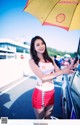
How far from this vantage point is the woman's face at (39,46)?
3196 mm

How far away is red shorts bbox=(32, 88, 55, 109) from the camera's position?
3.13m

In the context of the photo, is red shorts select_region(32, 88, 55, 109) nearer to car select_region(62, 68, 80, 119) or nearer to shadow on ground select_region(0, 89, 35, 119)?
shadow on ground select_region(0, 89, 35, 119)

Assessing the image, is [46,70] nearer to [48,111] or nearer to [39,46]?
[39,46]

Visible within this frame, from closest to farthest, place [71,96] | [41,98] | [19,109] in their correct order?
1. [71,96]
2. [41,98]
3. [19,109]

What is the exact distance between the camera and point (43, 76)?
10.4 ft

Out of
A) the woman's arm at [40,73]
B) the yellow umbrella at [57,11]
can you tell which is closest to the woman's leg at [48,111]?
the woman's arm at [40,73]

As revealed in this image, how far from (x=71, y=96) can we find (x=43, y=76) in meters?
0.53

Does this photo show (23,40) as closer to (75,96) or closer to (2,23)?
(2,23)

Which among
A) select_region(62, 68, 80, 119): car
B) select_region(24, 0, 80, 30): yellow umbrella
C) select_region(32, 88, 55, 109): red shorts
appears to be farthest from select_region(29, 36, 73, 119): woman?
select_region(24, 0, 80, 30): yellow umbrella

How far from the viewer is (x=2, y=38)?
3.33 m

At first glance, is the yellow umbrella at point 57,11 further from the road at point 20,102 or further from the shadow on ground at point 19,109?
the shadow on ground at point 19,109

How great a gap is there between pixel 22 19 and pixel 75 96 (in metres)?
1.50

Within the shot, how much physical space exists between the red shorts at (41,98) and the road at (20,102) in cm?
8

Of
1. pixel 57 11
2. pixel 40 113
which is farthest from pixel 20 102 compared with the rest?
pixel 57 11
